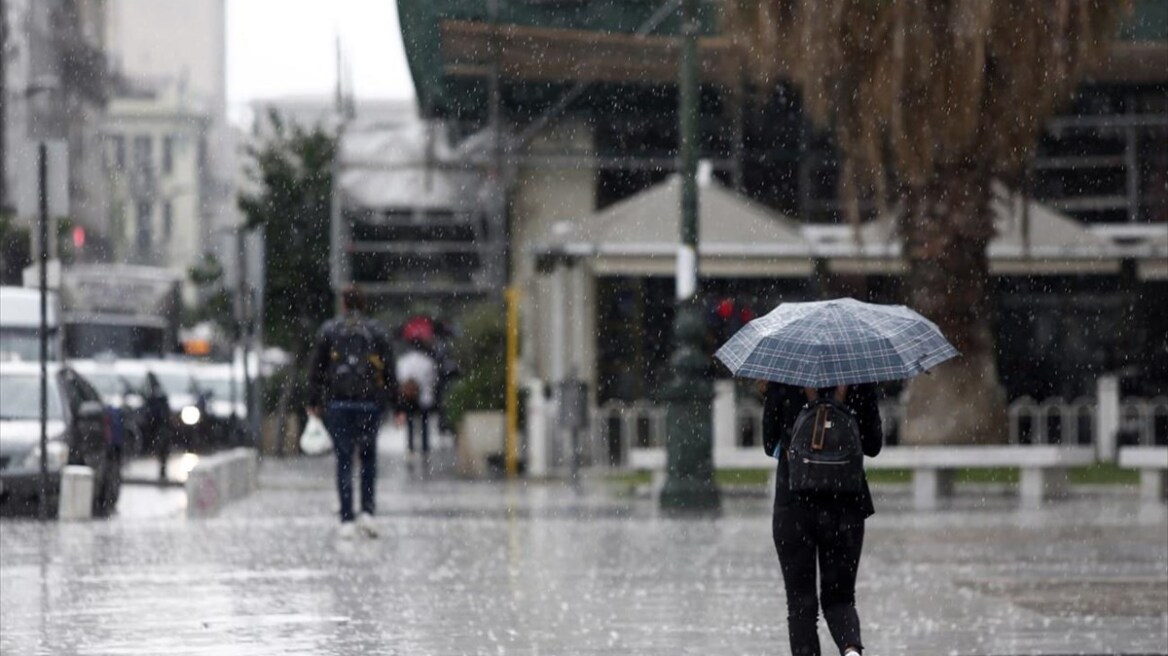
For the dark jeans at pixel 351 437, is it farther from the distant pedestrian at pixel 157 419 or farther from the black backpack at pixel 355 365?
the distant pedestrian at pixel 157 419

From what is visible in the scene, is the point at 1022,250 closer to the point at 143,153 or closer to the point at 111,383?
the point at 111,383

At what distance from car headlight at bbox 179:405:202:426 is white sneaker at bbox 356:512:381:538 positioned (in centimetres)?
1928

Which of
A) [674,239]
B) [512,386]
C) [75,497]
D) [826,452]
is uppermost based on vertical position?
[674,239]

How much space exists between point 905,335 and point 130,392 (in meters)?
27.3

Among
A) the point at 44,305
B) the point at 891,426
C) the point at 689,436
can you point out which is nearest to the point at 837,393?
the point at 689,436

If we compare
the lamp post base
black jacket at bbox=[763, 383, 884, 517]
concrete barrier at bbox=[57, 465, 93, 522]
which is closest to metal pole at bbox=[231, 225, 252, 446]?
concrete barrier at bbox=[57, 465, 93, 522]

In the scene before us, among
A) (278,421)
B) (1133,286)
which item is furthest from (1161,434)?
(278,421)

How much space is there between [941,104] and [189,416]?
16.7m

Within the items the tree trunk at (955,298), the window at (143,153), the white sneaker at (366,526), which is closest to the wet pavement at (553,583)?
the white sneaker at (366,526)

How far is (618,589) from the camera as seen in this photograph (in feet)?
43.1

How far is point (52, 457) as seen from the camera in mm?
20078

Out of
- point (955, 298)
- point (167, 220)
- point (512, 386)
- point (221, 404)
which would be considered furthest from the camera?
point (167, 220)

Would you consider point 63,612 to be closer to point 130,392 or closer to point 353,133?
point 130,392

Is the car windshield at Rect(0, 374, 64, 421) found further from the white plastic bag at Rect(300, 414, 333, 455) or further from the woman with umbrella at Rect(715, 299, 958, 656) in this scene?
the woman with umbrella at Rect(715, 299, 958, 656)
